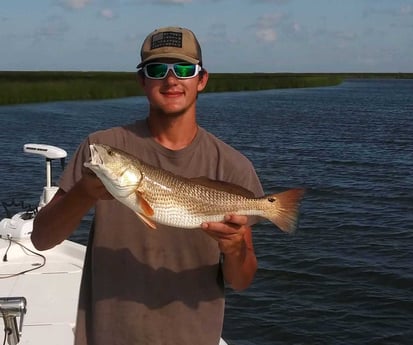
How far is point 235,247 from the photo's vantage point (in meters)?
3.07

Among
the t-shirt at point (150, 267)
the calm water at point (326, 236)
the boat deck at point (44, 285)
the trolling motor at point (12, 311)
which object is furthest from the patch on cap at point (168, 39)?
the calm water at point (326, 236)

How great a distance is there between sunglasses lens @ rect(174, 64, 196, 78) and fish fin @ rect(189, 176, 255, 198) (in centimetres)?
50

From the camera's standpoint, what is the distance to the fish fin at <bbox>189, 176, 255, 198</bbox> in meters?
3.12

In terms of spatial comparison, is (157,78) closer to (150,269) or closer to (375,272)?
(150,269)

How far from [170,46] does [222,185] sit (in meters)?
0.72

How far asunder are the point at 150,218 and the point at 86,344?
0.75 metres

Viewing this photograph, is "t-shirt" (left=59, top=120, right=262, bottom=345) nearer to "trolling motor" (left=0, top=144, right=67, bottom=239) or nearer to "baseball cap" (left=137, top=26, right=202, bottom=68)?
"baseball cap" (left=137, top=26, right=202, bottom=68)

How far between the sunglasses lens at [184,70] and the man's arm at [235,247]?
2.35 ft

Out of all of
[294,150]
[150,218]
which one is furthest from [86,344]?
[294,150]

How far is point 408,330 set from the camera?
950cm

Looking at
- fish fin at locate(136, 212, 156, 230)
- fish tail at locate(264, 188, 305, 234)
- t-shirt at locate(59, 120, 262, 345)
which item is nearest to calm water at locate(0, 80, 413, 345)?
fish tail at locate(264, 188, 305, 234)

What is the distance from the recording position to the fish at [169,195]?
9.38ft

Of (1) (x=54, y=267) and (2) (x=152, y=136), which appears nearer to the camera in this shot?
Answer: (2) (x=152, y=136)

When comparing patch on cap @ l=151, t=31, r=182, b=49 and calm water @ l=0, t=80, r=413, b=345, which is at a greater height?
patch on cap @ l=151, t=31, r=182, b=49
